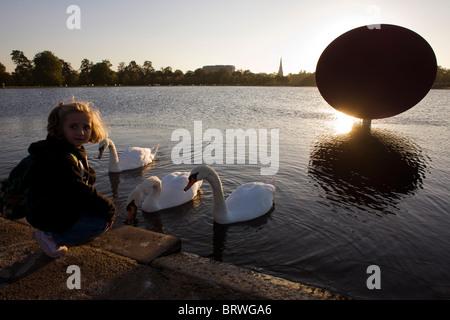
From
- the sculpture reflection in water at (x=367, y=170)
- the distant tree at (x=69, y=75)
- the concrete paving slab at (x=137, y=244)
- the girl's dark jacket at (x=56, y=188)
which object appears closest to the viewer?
the girl's dark jacket at (x=56, y=188)

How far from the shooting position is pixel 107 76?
422 ft

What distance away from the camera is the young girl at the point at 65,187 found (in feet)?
9.07

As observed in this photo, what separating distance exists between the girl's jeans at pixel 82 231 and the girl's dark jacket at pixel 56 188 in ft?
0.29

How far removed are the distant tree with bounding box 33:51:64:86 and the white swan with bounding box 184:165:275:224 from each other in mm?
122392

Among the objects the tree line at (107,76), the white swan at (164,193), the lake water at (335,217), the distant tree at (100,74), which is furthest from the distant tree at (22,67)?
the white swan at (164,193)

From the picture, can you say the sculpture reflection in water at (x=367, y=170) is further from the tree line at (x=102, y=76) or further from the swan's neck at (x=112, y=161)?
the tree line at (x=102, y=76)

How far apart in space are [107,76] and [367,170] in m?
138

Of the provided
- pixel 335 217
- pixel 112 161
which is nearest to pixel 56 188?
pixel 335 217

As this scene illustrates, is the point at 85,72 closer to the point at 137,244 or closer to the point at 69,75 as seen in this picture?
the point at 69,75

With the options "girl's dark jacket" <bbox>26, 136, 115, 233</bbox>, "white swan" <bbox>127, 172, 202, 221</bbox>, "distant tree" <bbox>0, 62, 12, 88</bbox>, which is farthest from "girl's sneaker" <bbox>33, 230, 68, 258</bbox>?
"distant tree" <bbox>0, 62, 12, 88</bbox>
